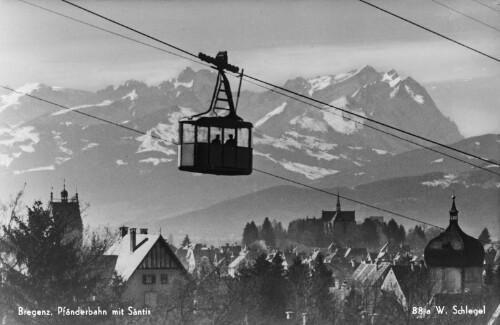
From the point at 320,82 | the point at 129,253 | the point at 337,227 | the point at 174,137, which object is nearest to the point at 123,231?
the point at 129,253

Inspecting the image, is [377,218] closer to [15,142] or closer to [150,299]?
[15,142]

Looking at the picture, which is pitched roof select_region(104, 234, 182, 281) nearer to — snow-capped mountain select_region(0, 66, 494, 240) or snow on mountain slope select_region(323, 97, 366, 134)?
snow-capped mountain select_region(0, 66, 494, 240)

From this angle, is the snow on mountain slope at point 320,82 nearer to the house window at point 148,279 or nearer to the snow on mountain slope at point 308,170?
the house window at point 148,279

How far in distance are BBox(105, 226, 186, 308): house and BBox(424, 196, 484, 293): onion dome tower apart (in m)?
18.9

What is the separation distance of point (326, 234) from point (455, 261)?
54209 millimetres

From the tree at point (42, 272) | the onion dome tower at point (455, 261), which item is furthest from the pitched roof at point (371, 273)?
the tree at point (42, 272)

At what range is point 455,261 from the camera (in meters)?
71.6

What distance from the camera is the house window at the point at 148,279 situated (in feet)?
180

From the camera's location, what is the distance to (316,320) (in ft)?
181

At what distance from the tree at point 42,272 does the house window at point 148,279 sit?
60.3ft

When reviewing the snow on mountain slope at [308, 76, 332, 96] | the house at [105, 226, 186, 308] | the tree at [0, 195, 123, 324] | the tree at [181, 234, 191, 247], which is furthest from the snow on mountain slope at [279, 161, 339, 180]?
the tree at [0, 195, 123, 324]

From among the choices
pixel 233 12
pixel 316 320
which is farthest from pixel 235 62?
pixel 316 320

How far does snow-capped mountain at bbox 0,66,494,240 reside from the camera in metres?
75.6

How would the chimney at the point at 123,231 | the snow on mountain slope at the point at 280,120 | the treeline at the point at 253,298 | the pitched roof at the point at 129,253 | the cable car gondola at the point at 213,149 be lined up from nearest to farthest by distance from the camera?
the cable car gondola at the point at 213,149
the treeline at the point at 253,298
the pitched roof at the point at 129,253
the chimney at the point at 123,231
the snow on mountain slope at the point at 280,120
